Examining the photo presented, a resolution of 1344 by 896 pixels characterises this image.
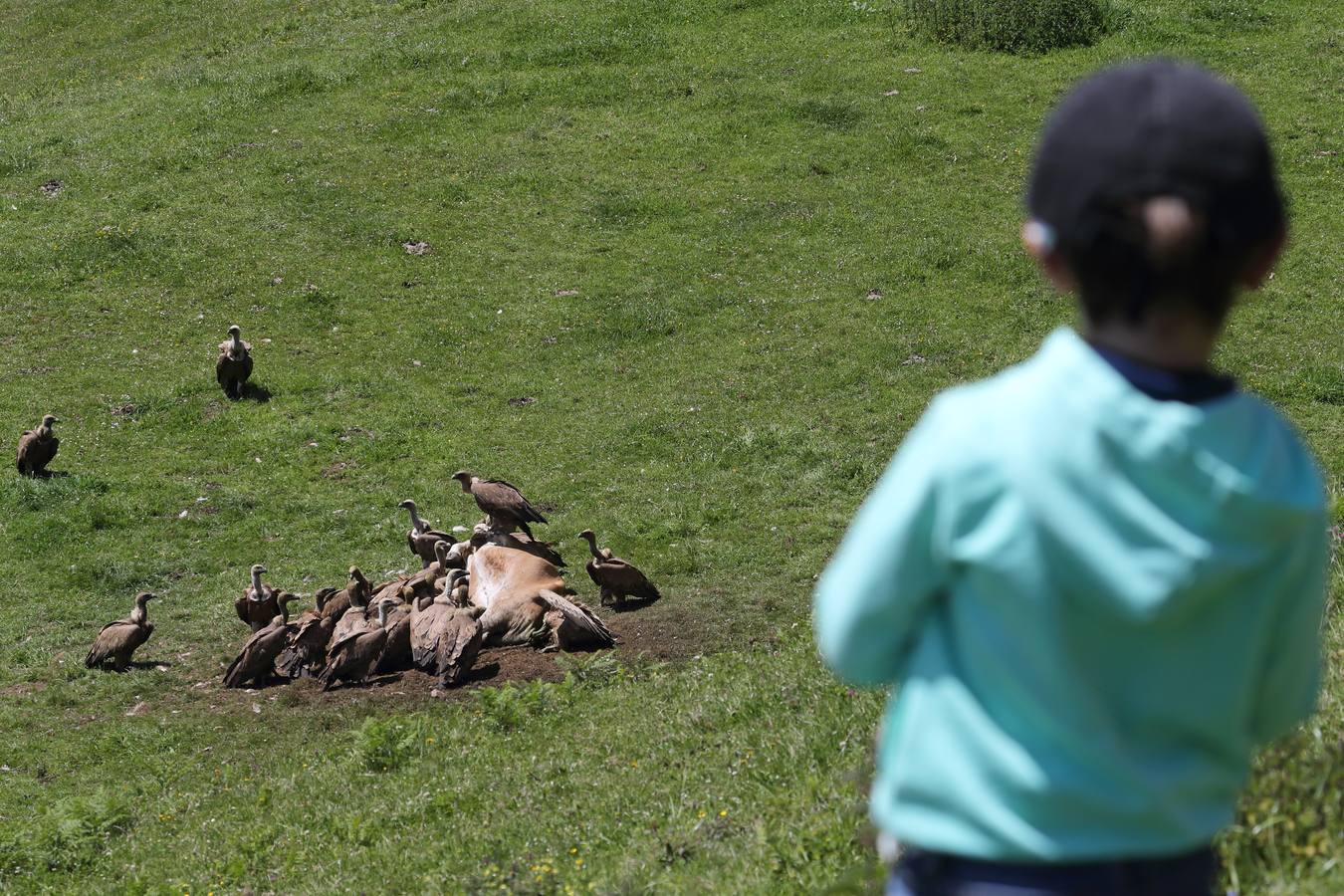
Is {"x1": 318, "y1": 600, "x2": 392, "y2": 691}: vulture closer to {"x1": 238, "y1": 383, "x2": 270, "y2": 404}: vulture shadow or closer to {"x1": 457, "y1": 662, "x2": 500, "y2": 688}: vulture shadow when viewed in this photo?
{"x1": 457, "y1": 662, "x2": 500, "y2": 688}: vulture shadow

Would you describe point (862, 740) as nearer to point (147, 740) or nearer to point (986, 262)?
point (147, 740)

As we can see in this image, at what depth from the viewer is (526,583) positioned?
570 inches

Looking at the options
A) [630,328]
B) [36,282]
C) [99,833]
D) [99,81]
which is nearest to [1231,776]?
[99,833]

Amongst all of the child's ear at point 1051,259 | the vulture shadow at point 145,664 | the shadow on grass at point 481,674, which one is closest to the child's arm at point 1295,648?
the child's ear at point 1051,259

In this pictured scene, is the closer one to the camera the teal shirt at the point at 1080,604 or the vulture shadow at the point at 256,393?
the teal shirt at the point at 1080,604

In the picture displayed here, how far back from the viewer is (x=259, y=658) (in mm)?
13719

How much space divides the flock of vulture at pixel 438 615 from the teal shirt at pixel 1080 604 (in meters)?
10.6

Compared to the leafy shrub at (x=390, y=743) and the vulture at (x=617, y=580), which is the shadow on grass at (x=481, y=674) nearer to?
the leafy shrub at (x=390, y=743)

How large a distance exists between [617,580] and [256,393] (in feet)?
33.0

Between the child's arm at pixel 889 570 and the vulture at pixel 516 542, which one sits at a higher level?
the child's arm at pixel 889 570

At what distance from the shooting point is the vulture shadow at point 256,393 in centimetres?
2205

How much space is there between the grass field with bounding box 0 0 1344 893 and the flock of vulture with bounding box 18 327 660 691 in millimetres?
393

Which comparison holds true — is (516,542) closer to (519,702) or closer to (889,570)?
(519,702)

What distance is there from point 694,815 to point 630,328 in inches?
652
